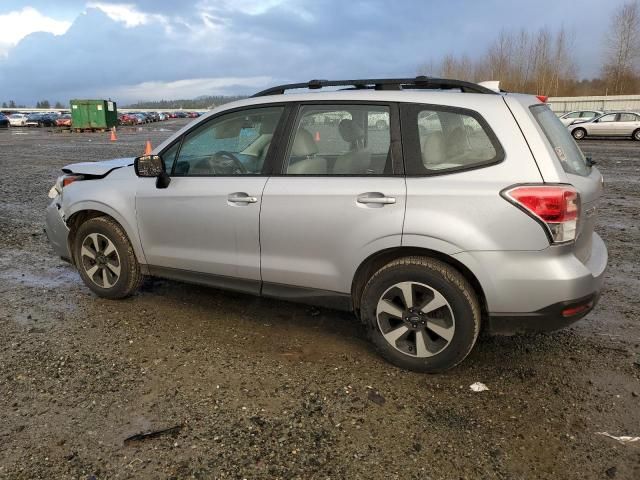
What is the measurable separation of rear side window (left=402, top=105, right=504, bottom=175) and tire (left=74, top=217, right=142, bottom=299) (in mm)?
2596

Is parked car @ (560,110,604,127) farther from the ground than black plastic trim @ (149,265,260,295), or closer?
farther from the ground

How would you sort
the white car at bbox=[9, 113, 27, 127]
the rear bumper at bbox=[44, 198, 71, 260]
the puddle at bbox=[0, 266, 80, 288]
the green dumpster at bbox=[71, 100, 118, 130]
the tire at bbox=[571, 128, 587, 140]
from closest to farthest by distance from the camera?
the rear bumper at bbox=[44, 198, 71, 260]
the puddle at bbox=[0, 266, 80, 288]
the tire at bbox=[571, 128, 587, 140]
the green dumpster at bbox=[71, 100, 118, 130]
the white car at bbox=[9, 113, 27, 127]

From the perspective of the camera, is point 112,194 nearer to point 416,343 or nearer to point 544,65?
point 416,343

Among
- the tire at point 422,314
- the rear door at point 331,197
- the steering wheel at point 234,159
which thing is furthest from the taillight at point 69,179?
the tire at point 422,314

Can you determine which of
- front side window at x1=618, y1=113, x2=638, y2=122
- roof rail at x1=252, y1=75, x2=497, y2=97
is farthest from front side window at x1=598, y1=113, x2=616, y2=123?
roof rail at x1=252, y1=75, x2=497, y2=97

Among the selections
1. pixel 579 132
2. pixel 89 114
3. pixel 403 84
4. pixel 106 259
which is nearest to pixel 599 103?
pixel 579 132

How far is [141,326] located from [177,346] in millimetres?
529

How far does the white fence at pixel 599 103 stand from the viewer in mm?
49750

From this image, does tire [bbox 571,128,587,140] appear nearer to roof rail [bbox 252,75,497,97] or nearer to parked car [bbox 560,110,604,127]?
parked car [bbox 560,110,604,127]

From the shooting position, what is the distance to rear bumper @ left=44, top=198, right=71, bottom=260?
475 centimetres

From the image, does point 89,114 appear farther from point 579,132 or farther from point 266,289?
point 266,289

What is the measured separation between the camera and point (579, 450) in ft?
8.61

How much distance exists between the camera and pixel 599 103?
51.8m

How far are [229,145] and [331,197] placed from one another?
1.16 m
